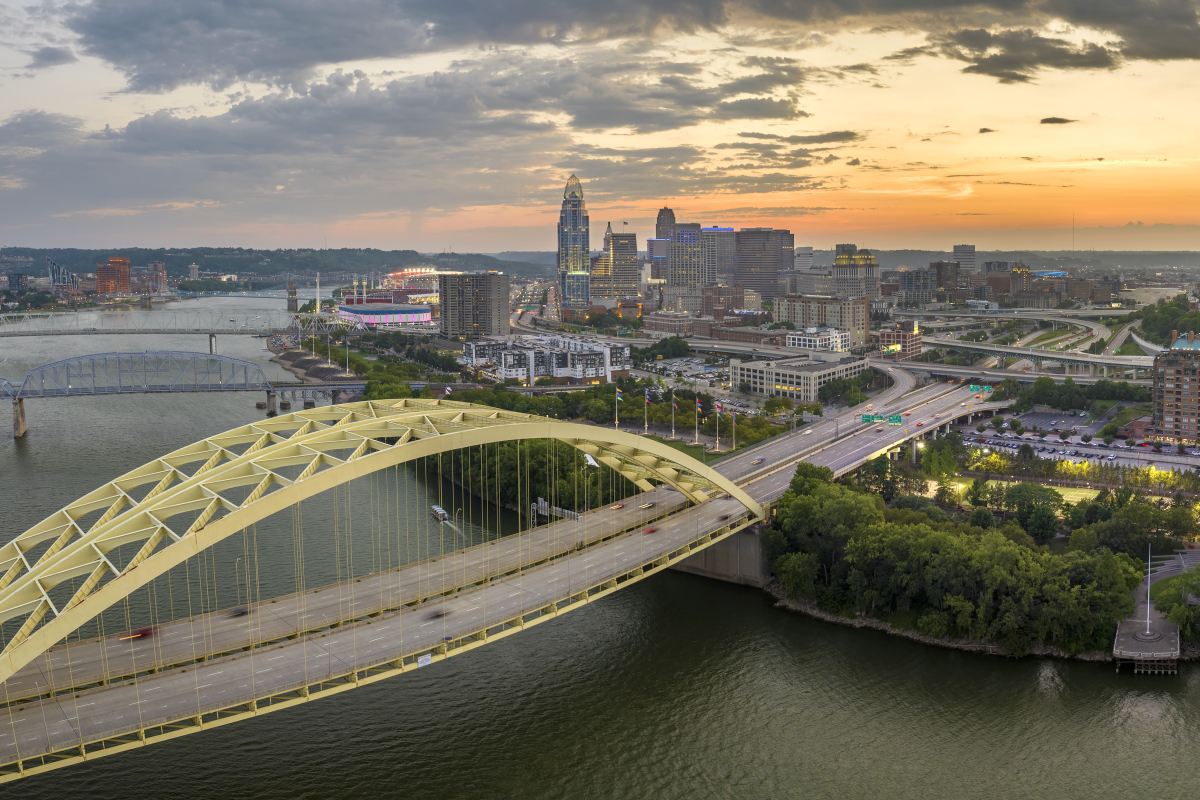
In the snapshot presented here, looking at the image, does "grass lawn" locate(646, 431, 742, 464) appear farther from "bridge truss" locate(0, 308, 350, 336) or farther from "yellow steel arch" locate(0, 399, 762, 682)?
"bridge truss" locate(0, 308, 350, 336)

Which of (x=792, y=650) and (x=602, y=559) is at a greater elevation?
(x=602, y=559)

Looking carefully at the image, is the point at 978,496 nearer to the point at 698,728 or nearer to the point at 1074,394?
the point at 698,728

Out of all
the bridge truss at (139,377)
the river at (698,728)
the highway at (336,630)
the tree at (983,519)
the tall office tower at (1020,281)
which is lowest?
the river at (698,728)

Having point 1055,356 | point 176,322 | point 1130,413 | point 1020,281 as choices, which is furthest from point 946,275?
point 176,322

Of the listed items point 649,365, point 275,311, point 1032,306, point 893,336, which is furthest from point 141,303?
point 1032,306

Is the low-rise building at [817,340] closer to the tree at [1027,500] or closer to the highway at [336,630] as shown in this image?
the tree at [1027,500]

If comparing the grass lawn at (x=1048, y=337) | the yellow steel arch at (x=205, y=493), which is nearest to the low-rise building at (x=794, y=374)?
the grass lawn at (x=1048, y=337)

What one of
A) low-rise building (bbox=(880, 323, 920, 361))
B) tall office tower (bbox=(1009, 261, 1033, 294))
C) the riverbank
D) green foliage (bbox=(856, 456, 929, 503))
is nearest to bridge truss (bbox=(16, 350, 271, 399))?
green foliage (bbox=(856, 456, 929, 503))

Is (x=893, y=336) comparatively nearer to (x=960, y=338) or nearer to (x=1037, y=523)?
(x=960, y=338)
